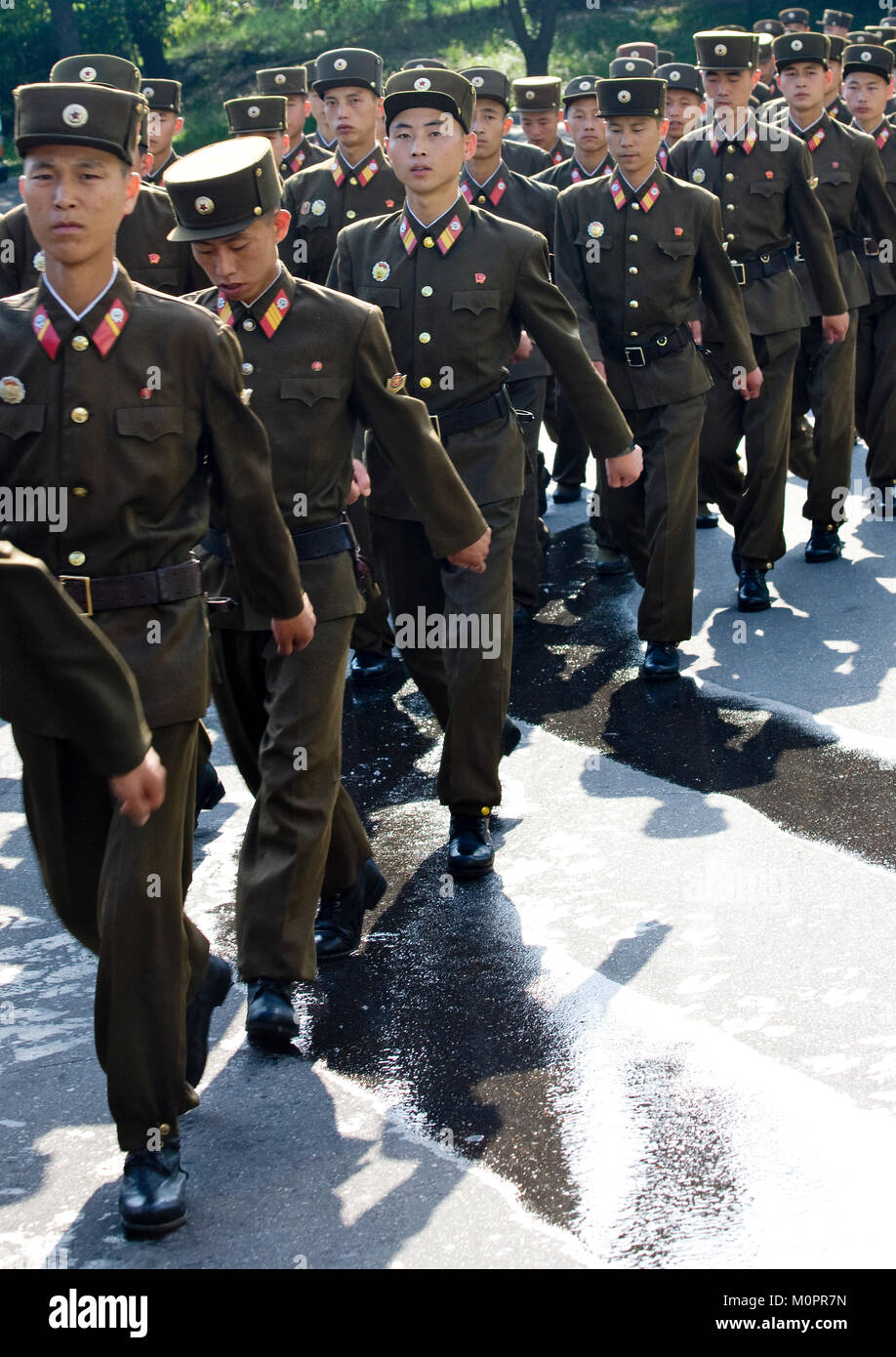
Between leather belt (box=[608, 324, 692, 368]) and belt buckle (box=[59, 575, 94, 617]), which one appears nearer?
belt buckle (box=[59, 575, 94, 617])

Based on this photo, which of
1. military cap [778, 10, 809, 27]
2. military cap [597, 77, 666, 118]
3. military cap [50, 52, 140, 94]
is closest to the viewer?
military cap [50, 52, 140, 94]

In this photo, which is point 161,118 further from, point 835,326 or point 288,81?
point 835,326

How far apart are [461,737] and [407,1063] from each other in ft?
4.93

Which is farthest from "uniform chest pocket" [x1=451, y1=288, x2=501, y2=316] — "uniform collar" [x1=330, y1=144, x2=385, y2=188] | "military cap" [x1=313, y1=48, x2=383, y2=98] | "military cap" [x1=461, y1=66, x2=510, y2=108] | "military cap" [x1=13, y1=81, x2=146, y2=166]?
"military cap" [x1=461, y1=66, x2=510, y2=108]

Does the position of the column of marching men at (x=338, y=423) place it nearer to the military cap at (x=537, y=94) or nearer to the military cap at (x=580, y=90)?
the military cap at (x=580, y=90)

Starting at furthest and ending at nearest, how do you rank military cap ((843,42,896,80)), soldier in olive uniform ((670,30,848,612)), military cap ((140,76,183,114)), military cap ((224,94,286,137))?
military cap ((843,42,896,80))
military cap ((140,76,183,114))
military cap ((224,94,286,137))
soldier in olive uniform ((670,30,848,612))

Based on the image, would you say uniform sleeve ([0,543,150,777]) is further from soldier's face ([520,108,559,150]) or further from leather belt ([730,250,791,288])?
soldier's face ([520,108,559,150])

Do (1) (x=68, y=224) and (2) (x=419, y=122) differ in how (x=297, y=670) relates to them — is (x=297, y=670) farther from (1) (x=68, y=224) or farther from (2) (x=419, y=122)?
(2) (x=419, y=122)

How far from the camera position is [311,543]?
16.6 ft

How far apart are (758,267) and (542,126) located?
375 cm

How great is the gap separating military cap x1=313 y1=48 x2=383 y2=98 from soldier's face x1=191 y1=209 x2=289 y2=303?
416cm

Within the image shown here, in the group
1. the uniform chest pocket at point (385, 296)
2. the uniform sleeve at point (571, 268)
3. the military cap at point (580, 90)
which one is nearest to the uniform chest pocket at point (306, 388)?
the uniform chest pocket at point (385, 296)

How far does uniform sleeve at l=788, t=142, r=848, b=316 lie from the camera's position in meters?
8.62
